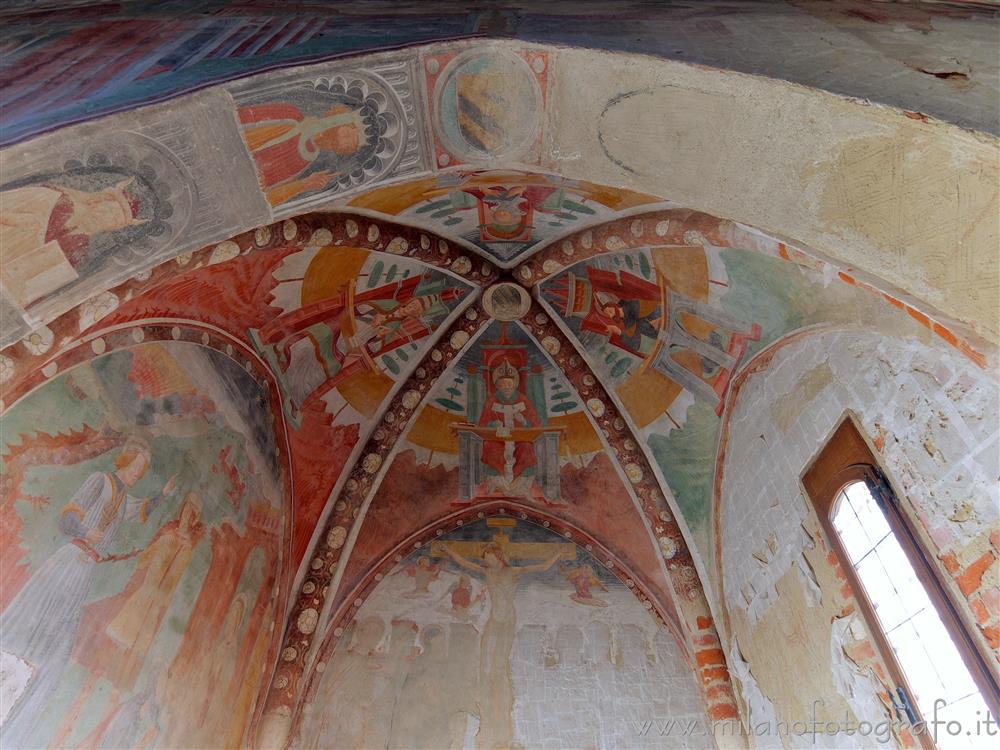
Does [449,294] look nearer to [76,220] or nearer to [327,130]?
[327,130]

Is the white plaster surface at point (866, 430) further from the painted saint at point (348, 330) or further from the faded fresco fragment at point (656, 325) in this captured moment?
the painted saint at point (348, 330)

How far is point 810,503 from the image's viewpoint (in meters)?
6.25

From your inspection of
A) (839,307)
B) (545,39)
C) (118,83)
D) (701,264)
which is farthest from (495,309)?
(118,83)

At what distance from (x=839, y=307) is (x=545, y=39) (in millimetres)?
3082

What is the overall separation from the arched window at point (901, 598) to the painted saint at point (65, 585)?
5.58 metres

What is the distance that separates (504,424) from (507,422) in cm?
5

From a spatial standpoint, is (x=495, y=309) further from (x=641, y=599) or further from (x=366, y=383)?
(x=641, y=599)

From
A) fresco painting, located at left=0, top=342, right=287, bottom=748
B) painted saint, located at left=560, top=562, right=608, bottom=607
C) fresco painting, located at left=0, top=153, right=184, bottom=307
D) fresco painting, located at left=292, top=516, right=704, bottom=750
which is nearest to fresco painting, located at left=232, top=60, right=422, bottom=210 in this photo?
fresco painting, located at left=0, top=153, right=184, bottom=307

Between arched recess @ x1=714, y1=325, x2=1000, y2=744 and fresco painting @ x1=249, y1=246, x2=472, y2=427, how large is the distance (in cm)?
337

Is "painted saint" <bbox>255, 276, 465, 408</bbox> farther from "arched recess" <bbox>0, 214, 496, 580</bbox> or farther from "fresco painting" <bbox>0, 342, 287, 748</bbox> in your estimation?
"fresco painting" <bbox>0, 342, 287, 748</bbox>

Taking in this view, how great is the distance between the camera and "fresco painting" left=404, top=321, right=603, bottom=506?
337 inches

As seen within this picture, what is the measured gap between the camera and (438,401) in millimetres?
8703

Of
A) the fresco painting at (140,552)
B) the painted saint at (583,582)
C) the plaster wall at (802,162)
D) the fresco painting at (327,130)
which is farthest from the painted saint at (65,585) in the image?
the painted saint at (583,582)

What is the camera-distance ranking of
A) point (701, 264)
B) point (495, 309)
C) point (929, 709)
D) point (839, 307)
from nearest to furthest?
1. point (929, 709)
2. point (839, 307)
3. point (701, 264)
4. point (495, 309)
